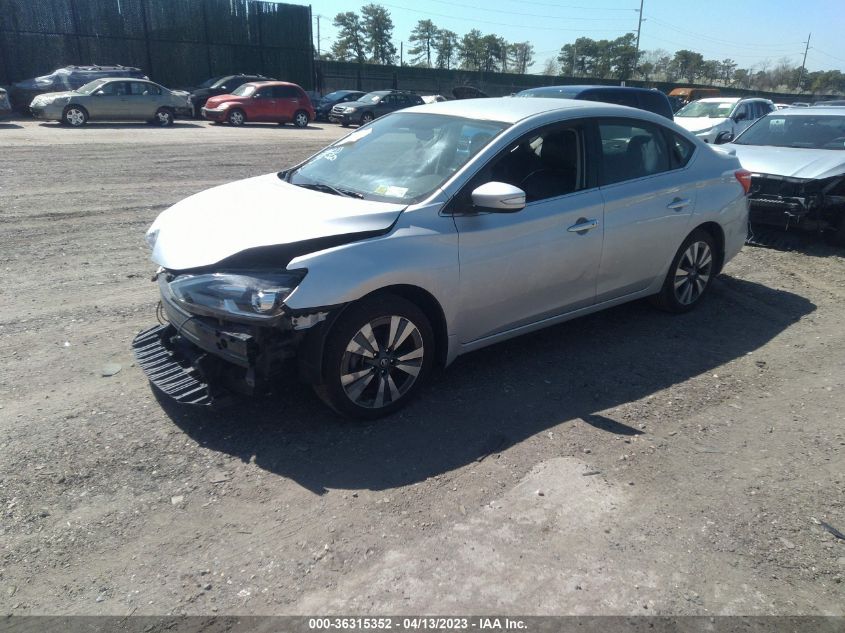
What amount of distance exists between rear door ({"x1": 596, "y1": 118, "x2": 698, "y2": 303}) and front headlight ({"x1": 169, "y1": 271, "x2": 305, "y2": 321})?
250 centimetres

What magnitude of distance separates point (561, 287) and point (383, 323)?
1.51 meters

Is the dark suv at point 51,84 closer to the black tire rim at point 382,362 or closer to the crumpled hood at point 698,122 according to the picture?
the crumpled hood at point 698,122

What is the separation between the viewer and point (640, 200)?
201 inches

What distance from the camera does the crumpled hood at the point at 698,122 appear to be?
655 inches

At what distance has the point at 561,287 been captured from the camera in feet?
15.5

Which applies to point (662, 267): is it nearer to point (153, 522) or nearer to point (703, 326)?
point (703, 326)

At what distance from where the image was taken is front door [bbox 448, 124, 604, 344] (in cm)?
418

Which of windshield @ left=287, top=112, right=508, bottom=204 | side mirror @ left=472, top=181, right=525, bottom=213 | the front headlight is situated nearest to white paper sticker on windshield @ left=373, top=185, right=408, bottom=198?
windshield @ left=287, top=112, right=508, bottom=204

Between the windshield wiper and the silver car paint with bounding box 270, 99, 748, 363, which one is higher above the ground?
the windshield wiper

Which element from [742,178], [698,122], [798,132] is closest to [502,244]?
[742,178]

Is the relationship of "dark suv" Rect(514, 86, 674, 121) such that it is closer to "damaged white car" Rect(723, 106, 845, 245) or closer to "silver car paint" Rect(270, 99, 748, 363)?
"damaged white car" Rect(723, 106, 845, 245)

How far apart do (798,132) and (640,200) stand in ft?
19.8

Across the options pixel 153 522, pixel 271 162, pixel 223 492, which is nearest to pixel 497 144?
pixel 223 492

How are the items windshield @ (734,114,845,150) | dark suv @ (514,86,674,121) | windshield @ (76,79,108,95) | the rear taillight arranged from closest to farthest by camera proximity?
the rear taillight, windshield @ (734,114,845,150), dark suv @ (514,86,674,121), windshield @ (76,79,108,95)
